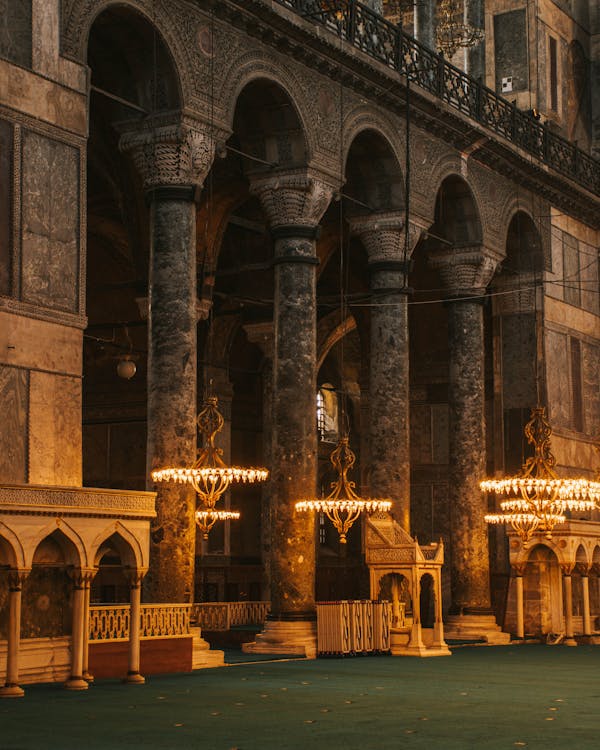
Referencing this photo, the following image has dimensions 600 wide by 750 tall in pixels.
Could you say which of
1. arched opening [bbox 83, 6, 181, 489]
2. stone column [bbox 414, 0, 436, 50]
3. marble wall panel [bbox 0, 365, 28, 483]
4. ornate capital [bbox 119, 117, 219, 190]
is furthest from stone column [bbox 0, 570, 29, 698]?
stone column [bbox 414, 0, 436, 50]

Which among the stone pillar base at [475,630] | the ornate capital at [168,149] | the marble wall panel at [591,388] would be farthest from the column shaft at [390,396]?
the marble wall panel at [591,388]

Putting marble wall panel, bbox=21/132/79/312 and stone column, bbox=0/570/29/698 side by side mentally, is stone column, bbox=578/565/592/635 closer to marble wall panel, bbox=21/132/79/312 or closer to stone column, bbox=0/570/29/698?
marble wall panel, bbox=21/132/79/312

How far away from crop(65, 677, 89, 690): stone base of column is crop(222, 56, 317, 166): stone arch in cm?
689

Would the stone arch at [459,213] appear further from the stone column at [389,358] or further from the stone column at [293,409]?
the stone column at [293,409]

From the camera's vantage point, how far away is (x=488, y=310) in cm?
2581

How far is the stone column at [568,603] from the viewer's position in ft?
73.0

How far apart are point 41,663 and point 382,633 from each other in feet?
21.4

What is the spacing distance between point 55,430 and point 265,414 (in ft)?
42.5

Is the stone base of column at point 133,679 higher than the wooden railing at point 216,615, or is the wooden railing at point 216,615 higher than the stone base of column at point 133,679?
the wooden railing at point 216,615

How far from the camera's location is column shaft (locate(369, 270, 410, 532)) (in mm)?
20047

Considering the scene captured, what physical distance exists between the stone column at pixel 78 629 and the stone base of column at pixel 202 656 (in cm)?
258

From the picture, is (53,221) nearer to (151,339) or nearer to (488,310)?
(151,339)

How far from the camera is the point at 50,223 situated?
1363cm

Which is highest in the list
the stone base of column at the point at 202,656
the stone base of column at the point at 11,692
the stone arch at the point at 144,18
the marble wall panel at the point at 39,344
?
the stone arch at the point at 144,18
